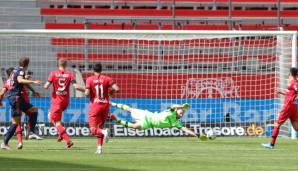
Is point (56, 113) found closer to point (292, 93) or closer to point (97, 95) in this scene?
point (97, 95)

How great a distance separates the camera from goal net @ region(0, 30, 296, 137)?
78.6ft

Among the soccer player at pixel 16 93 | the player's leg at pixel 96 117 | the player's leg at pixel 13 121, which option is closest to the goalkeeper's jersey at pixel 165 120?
the soccer player at pixel 16 93

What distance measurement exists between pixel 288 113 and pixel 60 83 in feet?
17.3

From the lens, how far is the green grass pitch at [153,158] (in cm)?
1238

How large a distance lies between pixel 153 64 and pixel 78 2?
1405 centimetres

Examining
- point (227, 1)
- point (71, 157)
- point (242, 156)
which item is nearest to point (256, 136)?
point (242, 156)

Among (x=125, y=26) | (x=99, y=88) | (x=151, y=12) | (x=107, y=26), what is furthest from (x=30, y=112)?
(x=151, y=12)

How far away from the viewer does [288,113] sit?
60.5ft

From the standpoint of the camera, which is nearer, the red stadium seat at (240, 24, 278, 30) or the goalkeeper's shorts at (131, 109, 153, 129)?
the goalkeeper's shorts at (131, 109, 153, 129)

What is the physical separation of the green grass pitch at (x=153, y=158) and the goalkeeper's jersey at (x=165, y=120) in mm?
2208

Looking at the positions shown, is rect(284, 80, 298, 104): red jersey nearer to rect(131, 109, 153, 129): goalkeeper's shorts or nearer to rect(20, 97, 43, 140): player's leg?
rect(131, 109, 153, 129): goalkeeper's shorts

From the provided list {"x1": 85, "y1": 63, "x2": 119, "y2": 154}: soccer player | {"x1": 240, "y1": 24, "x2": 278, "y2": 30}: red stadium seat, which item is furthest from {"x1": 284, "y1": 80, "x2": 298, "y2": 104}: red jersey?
{"x1": 240, "y1": 24, "x2": 278, "y2": 30}: red stadium seat

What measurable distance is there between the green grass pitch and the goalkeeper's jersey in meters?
2.21

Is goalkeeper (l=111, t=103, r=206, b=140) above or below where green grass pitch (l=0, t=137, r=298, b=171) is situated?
above
